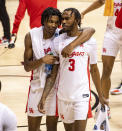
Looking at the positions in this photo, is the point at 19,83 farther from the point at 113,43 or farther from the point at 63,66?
the point at 63,66

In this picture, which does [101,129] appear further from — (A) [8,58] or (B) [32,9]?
(A) [8,58]

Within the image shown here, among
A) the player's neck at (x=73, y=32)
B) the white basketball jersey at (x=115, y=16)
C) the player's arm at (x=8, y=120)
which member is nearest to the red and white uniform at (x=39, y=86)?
the player's neck at (x=73, y=32)

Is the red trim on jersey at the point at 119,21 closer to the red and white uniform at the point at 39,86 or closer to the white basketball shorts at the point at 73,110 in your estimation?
the red and white uniform at the point at 39,86

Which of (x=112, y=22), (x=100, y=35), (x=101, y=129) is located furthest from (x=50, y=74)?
(x=100, y=35)

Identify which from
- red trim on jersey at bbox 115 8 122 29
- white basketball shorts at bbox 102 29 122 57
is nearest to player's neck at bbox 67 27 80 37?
red trim on jersey at bbox 115 8 122 29

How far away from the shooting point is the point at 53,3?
23.1ft

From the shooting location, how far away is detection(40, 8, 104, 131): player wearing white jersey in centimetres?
434

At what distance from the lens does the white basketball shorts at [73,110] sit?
4.35 meters

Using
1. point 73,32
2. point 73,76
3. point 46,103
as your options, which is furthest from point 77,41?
point 46,103

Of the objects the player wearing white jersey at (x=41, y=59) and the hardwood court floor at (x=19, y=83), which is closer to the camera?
the player wearing white jersey at (x=41, y=59)

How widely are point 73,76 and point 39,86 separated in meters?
0.46

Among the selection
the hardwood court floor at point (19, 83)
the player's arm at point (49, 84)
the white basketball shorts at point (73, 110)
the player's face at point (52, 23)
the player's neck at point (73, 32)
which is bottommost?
the hardwood court floor at point (19, 83)

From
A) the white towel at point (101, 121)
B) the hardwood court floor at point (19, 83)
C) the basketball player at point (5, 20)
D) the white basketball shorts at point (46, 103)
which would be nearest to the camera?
the white basketball shorts at point (46, 103)

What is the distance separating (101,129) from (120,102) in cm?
239
